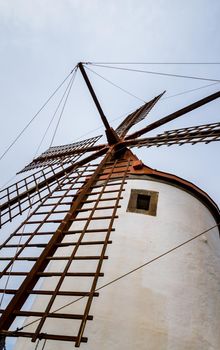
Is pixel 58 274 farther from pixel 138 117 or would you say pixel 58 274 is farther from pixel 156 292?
pixel 138 117

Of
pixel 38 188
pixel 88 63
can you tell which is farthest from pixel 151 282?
pixel 88 63

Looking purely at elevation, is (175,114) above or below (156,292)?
above

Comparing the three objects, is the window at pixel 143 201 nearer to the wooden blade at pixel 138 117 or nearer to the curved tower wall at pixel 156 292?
the curved tower wall at pixel 156 292

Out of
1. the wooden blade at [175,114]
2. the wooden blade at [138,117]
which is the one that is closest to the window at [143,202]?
the wooden blade at [175,114]

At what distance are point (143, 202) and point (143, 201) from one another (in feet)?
0.08

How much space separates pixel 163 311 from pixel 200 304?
571 mm

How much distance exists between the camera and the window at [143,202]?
4785 millimetres

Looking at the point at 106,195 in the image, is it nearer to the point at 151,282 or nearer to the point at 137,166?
the point at 137,166

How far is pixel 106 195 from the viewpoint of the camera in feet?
17.0

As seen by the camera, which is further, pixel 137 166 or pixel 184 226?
pixel 137 166

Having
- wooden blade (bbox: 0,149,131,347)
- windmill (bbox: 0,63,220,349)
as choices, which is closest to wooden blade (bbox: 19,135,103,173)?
windmill (bbox: 0,63,220,349)

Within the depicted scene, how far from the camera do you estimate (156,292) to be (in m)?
3.52

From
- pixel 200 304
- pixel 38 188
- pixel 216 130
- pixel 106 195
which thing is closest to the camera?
pixel 200 304

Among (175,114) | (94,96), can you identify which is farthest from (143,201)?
(94,96)
